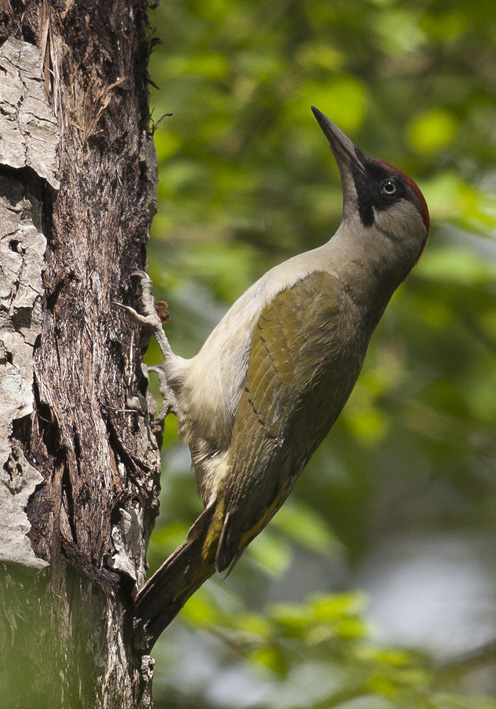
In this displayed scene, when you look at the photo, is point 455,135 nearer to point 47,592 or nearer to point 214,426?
point 214,426

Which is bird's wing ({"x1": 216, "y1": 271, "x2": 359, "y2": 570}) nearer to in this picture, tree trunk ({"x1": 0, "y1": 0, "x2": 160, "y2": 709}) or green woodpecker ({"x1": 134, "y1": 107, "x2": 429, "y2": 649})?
green woodpecker ({"x1": 134, "y1": 107, "x2": 429, "y2": 649})

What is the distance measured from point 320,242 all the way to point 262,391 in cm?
255

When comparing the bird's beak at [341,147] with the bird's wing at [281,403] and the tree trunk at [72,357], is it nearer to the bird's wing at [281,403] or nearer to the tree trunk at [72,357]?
the bird's wing at [281,403]

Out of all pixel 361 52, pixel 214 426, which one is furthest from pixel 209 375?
pixel 361 52

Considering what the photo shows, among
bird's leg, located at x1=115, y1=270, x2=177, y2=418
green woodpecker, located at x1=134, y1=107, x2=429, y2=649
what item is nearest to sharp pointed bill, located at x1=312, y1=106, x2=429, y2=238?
green woodpecker, located at x1=134, y1=107, x2=429, y2=649

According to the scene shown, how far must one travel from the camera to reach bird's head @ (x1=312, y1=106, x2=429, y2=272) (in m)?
4.64

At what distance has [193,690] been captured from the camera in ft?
17.6

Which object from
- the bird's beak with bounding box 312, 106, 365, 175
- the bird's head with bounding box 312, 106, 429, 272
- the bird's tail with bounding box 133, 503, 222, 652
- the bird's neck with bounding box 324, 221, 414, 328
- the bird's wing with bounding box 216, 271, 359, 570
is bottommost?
the bird's tail with bounding box 133, 503, 222, 652

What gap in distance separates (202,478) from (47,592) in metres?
1.65

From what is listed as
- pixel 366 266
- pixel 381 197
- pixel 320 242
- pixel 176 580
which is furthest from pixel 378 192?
pixel 176 580

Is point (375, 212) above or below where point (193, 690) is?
above

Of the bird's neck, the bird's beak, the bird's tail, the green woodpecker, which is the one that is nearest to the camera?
the bird's tail

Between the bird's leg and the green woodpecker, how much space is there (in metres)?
0.03

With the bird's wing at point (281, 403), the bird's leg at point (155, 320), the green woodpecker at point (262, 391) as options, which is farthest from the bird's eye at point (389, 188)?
the bird's leg at point (155, 320)
